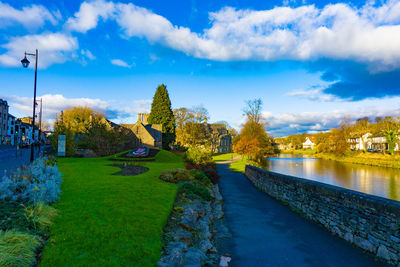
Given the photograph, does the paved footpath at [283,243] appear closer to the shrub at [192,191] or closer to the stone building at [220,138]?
the shrub at [192,191]

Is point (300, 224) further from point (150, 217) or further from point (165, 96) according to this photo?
point (165, 96)

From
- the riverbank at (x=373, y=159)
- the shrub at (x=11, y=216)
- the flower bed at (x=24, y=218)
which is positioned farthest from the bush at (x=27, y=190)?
the riverbank at (x=373, y=159)

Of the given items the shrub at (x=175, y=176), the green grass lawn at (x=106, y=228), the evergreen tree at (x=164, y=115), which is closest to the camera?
the green grass lawn at (x=106, y=228)

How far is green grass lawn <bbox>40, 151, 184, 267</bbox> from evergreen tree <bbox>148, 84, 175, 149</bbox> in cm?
5684

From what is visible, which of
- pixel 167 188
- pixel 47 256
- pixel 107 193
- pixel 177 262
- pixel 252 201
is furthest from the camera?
pixel 252 201

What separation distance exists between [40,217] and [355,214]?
10091 mm

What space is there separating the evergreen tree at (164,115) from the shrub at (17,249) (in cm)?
6131

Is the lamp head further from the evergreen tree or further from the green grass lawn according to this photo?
the evergreen tree

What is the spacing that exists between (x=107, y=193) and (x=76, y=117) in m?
66.6

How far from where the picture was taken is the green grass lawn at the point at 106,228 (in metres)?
5.16

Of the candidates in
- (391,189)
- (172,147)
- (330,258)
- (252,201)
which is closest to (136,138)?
(172,147)

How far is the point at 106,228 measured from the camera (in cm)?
Answer: 650

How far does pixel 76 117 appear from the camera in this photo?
223 ft

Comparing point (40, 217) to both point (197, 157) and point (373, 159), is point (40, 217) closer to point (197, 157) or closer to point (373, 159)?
point (197, 157)
